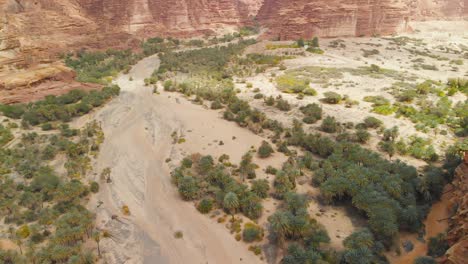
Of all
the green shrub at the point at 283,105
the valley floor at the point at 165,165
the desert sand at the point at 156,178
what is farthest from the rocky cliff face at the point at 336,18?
the desert sand at the point at 156,178

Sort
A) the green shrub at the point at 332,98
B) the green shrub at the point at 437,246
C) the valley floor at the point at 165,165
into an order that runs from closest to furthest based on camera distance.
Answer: the green shrub at the point at 437,246
the valley floor at the point at 165,165
the green shrub at the point at 332,98

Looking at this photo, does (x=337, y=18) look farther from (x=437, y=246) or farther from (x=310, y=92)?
(x=437, y=246)

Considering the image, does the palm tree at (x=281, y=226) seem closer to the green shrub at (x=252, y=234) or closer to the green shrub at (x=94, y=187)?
the green shrub at (x=252, y=234)

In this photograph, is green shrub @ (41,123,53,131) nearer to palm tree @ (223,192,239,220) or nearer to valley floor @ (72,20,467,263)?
valley floor @ (72,20,467,263)

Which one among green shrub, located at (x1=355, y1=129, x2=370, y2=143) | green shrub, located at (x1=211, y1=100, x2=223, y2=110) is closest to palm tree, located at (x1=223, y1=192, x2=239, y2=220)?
green shrub, located at (x1=355, y1=129, x2=370, y2=143)

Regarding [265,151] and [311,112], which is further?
[311,112]

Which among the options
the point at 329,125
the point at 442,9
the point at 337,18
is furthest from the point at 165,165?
the point at 442,9

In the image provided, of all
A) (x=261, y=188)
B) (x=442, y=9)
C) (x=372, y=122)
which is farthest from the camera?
(x=442, y=9)

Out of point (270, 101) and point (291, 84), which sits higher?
point (291, 84)
